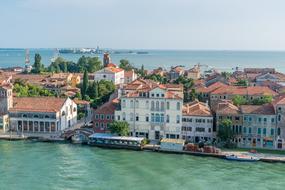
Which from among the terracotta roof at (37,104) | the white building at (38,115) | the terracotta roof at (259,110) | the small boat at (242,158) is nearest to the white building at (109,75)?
the terracotta roof at (37,104)

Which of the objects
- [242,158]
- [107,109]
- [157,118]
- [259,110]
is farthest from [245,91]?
[242,158]

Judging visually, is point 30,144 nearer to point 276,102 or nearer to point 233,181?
point 233,181

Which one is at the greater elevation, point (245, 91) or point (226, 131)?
point (245, 91)

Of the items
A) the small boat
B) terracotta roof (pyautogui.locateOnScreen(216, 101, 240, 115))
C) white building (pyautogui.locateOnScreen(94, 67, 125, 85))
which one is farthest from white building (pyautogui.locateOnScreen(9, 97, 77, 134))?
white building (pyautogui.locateOnScreen(94, 67, 125, 85))

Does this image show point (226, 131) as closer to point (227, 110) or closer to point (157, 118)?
point (227, 110)

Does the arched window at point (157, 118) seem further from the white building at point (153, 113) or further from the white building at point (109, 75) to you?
the white building at point (109, 75)
